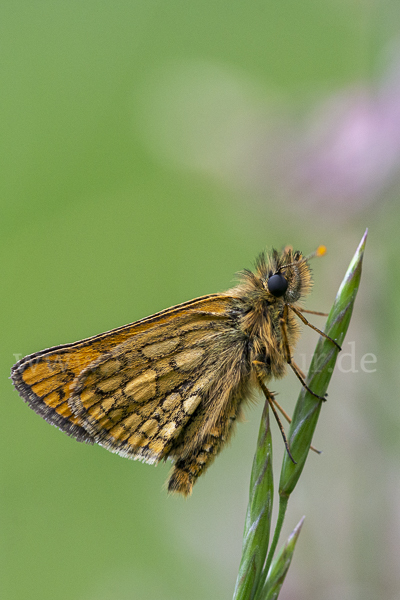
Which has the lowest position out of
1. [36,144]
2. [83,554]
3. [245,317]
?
[83,554]

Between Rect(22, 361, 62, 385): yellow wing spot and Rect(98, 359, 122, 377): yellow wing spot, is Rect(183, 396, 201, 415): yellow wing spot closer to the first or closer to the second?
Rect(98, 359, 122, 377): yellow wing spot

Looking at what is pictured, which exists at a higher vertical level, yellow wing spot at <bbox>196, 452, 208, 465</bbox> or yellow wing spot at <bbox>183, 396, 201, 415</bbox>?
yellow wing spot at <bbox>183, 396, 201, 415</bbox>

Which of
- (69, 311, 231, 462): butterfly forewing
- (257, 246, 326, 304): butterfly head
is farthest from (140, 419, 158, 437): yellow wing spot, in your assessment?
(257, 246, 326, 304): butterfly head

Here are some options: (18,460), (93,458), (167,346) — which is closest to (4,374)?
(18,460)

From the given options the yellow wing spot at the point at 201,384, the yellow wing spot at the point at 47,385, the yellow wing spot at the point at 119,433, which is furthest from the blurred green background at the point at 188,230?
the yellow wing spot at the point at 47,385

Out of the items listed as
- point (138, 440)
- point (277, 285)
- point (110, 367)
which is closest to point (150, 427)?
point (138, 440)

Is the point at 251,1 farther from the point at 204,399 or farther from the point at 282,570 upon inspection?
the point at 282,570
